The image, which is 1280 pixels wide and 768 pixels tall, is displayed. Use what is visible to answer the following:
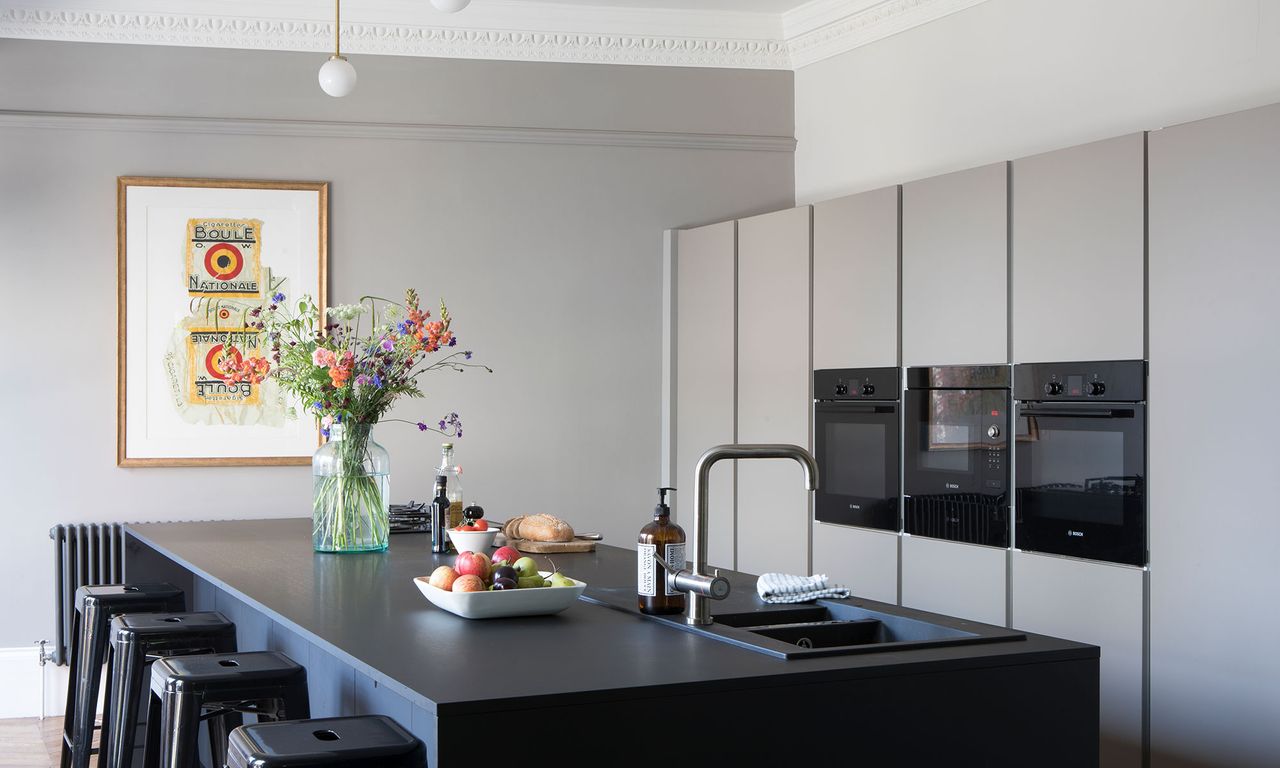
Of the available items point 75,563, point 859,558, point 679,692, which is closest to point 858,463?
point 859,558

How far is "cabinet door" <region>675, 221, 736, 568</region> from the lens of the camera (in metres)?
5.24

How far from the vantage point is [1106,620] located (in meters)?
3.54

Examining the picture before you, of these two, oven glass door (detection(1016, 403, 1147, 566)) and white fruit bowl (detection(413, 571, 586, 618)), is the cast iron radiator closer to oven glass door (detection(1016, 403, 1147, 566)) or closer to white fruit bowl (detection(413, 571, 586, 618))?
white fruit bowl (detection(413, 571, 586, 618))

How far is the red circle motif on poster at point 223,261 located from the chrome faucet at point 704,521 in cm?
358

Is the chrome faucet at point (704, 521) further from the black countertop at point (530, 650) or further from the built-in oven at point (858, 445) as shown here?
the built-in oven at point (858, 445)

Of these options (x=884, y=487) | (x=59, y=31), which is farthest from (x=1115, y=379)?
(x=59, y=31)

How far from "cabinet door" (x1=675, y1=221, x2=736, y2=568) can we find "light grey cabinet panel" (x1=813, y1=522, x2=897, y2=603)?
53cm

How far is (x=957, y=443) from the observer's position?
4.07m

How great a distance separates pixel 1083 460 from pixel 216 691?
2.48 m

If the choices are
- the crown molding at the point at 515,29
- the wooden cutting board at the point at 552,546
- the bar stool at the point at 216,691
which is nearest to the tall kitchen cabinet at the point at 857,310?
the crown molding at the point at 515,29

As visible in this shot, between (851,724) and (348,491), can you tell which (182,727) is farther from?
(851,724)

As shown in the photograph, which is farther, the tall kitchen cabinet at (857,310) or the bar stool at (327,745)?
the tall kitchen cabinet at (857,310)

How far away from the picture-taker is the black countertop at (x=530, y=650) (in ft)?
5.58

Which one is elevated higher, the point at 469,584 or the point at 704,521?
the point at 704,521
